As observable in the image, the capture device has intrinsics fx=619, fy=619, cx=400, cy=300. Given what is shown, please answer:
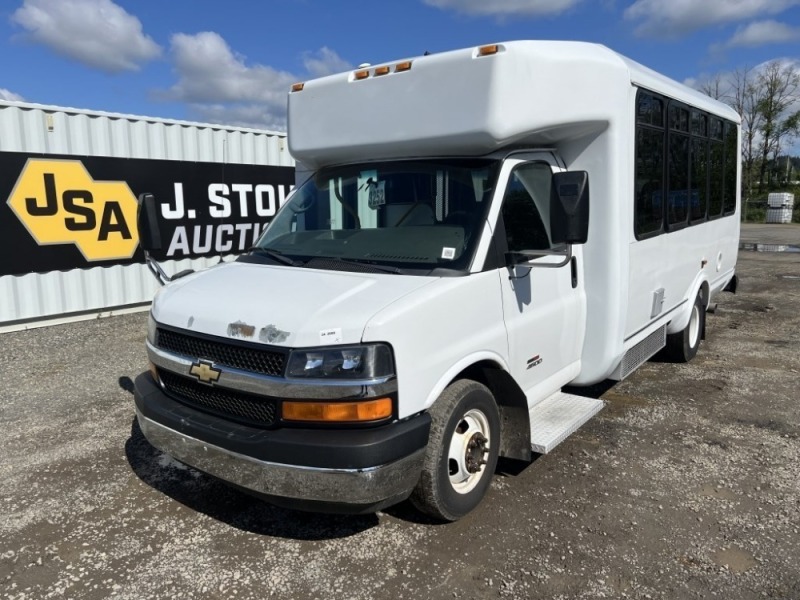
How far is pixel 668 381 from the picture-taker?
6.28 m

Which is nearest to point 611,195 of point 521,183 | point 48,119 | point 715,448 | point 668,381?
point 521,183

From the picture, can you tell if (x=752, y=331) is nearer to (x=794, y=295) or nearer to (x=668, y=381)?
(x=668, y=381)

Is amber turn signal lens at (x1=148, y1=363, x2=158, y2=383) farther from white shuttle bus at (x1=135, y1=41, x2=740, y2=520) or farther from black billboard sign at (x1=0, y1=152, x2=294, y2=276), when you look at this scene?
black billboard sign at (x1=0, y1=152, x2=294, y2=276)

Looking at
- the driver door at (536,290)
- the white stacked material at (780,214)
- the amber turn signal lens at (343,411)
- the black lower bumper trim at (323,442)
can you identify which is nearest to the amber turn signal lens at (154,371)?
the black lower bumper trim at (323,442)

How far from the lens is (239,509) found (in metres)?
3.88

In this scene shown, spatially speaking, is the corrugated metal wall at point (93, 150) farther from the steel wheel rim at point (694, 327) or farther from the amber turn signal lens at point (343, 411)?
the steel wheel rim at point (694, 327)

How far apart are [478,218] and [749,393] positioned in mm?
3875

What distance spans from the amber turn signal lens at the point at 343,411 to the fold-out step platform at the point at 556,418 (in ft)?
4.36

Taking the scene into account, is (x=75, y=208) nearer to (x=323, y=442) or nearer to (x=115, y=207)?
(x=115, y=207)

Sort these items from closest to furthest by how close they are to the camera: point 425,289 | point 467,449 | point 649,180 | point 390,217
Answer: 1. point 425,289
2. point 467,449
3. point 390,217
4. point 649,180

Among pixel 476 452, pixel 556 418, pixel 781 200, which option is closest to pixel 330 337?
pixel 476 452

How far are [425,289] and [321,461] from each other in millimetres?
1000

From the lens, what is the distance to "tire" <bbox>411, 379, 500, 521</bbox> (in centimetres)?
324

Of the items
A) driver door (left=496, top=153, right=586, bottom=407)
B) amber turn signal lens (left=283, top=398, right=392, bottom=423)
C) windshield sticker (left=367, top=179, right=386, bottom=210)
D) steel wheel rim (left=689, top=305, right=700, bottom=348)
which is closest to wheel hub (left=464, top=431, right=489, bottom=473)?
driver door (left=496, top=153, right=586, bottom=407)
